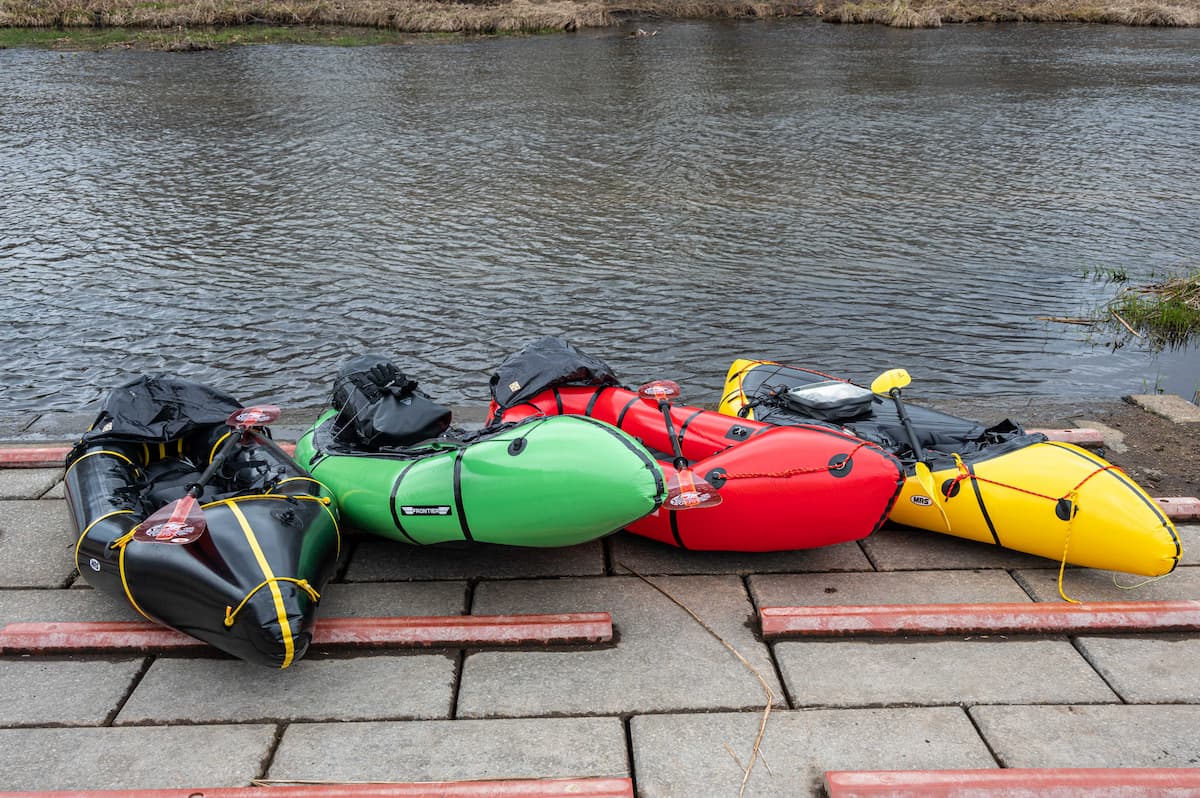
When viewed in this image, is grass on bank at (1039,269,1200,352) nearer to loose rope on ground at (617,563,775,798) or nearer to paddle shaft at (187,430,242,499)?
loose rope on ground at (617,563,775,798)

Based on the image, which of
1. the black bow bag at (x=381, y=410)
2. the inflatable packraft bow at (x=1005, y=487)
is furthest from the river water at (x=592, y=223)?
the black bow bag at (x=381, y=410)

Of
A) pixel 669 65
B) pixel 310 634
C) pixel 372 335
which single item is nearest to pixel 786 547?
pixel 310 634

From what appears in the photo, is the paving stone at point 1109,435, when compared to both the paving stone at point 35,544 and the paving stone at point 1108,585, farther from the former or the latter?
the paving stone at point 35,544

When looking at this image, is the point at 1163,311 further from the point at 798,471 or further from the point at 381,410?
the point at 381,410

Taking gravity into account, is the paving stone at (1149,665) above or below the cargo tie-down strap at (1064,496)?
below

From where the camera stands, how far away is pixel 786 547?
171 inches

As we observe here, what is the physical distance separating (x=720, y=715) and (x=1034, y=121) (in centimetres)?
1568

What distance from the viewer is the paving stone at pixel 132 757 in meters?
3.15

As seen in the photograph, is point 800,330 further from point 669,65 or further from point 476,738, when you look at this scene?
point 669,65

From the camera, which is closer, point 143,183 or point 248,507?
point 248,507

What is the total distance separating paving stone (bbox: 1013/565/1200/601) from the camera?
4.17 m

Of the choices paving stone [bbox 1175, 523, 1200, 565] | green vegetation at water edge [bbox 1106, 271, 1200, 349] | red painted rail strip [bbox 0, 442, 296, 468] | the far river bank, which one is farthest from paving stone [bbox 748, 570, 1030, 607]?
the far river bank

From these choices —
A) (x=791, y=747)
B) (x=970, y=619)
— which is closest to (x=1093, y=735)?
(x=970, y=619)

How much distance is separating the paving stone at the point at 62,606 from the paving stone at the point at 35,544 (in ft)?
0.26
